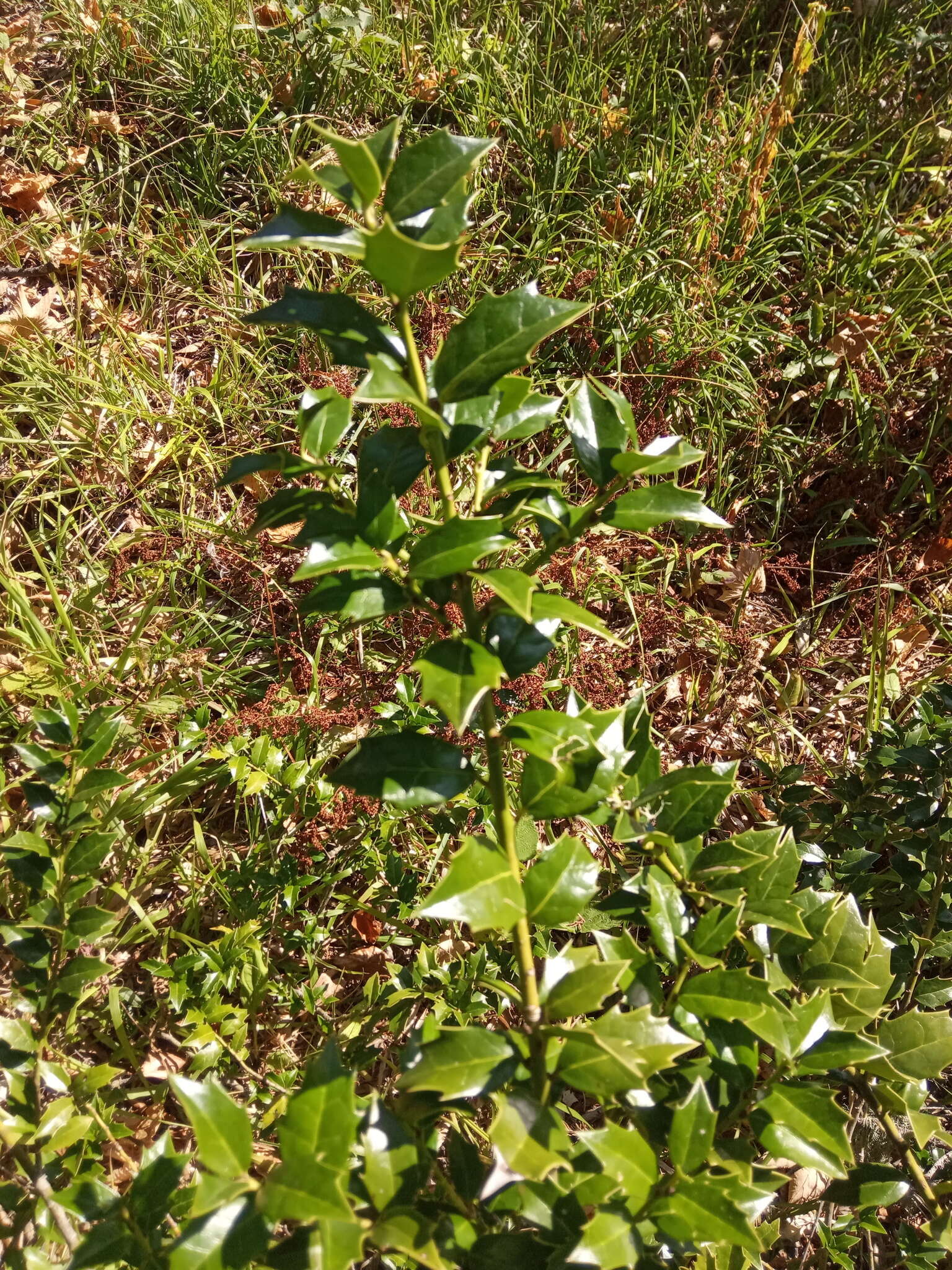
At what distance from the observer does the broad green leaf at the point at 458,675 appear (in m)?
0.69

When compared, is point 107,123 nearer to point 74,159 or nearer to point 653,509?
point 74,159

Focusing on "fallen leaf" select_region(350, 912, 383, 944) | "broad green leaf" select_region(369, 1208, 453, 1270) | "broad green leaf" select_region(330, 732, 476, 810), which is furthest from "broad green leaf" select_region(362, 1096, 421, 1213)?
"fallen leaf" select_region(350, 912, 383, 944)

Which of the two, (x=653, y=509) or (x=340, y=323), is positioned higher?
(x=340, y=323)

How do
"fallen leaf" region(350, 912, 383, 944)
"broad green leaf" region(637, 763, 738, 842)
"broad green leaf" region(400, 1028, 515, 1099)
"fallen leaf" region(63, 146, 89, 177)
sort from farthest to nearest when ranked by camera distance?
"fallen leaf" region(63, 146, 89, 177) < "fallen leaf" region(350, 912, 383, 944) < "broad green leaf" region(637, 763, 738, 842) < "broad green leaf" region(400, 1028, 515, 1099)

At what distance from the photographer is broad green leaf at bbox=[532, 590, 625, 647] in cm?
73

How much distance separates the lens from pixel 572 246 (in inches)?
119

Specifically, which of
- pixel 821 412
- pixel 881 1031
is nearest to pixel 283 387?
pixel 821 412

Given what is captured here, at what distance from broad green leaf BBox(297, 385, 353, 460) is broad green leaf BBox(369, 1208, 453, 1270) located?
0.64 metres

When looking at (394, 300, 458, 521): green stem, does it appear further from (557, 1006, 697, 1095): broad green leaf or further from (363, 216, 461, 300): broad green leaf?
(557, 1006, 697, 1095): broad green leaf

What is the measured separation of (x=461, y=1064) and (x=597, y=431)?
60cm

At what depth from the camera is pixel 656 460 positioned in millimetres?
812

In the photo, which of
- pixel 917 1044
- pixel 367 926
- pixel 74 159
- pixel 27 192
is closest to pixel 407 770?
pixel 917 1044

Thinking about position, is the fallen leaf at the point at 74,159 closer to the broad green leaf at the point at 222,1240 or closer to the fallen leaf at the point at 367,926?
the fallen leaf at the point at 367,926

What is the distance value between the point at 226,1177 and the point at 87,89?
12.4 feet
